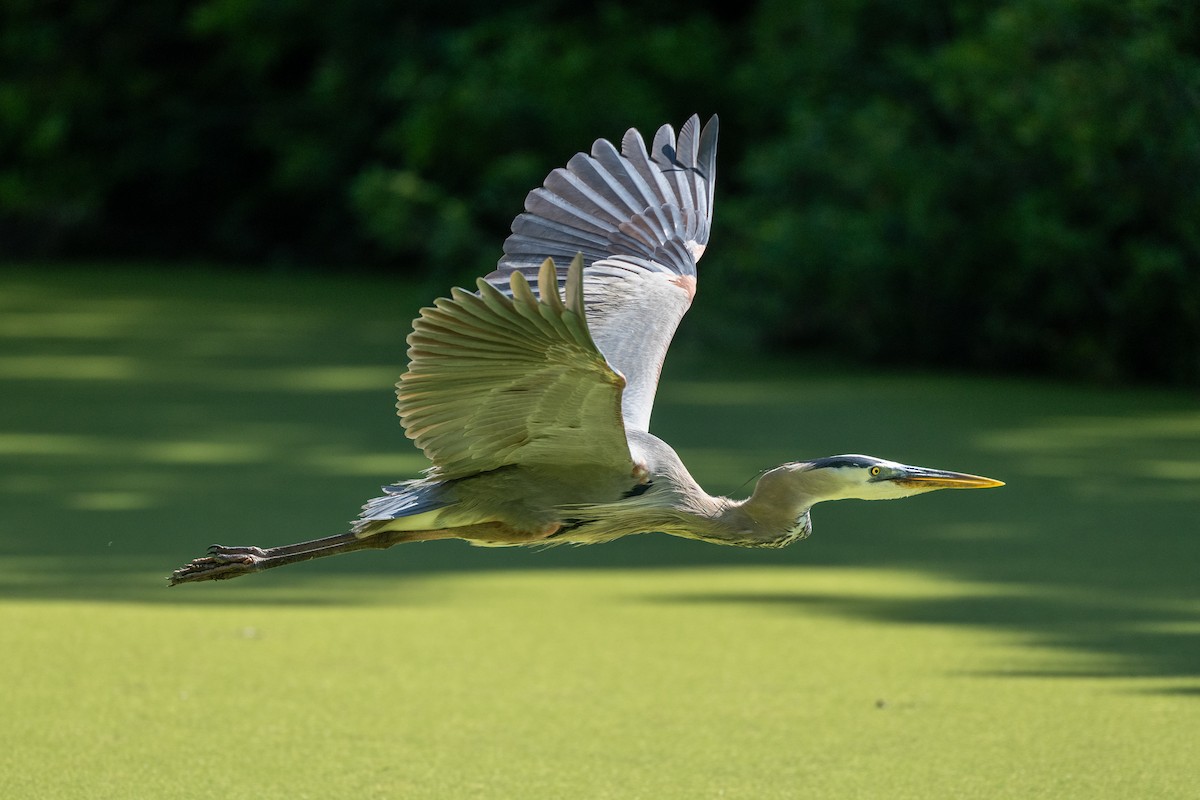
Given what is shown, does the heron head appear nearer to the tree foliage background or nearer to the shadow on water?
the shadow on water

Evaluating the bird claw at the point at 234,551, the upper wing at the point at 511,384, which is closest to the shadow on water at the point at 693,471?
the bird claw at the point at 234,551

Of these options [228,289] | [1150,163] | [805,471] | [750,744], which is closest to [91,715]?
[750,744]

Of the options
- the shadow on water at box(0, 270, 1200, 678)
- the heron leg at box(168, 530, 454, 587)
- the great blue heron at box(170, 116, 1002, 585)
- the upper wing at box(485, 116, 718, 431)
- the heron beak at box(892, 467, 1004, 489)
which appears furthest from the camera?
the shadow on water at box(0, 270, 1200, 678)

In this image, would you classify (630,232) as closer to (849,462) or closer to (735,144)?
(849,462)

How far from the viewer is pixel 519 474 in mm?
3139

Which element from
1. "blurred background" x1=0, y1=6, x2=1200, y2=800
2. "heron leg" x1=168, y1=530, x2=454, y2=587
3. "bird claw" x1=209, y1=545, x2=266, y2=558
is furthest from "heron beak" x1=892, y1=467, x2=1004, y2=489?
"bird claw" x1=209, y1=545, x2=266, y2=558

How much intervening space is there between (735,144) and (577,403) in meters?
8.84

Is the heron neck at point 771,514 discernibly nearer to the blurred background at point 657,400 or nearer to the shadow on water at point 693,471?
the blurred background at point 657,400

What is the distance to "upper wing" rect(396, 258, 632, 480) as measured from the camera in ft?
8.28

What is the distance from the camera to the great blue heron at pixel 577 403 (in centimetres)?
265

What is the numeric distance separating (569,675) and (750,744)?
0.59 m

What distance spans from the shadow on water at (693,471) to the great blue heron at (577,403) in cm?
122

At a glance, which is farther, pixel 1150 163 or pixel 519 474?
pixel 1150 163

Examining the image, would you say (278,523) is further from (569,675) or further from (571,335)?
(571,335)
